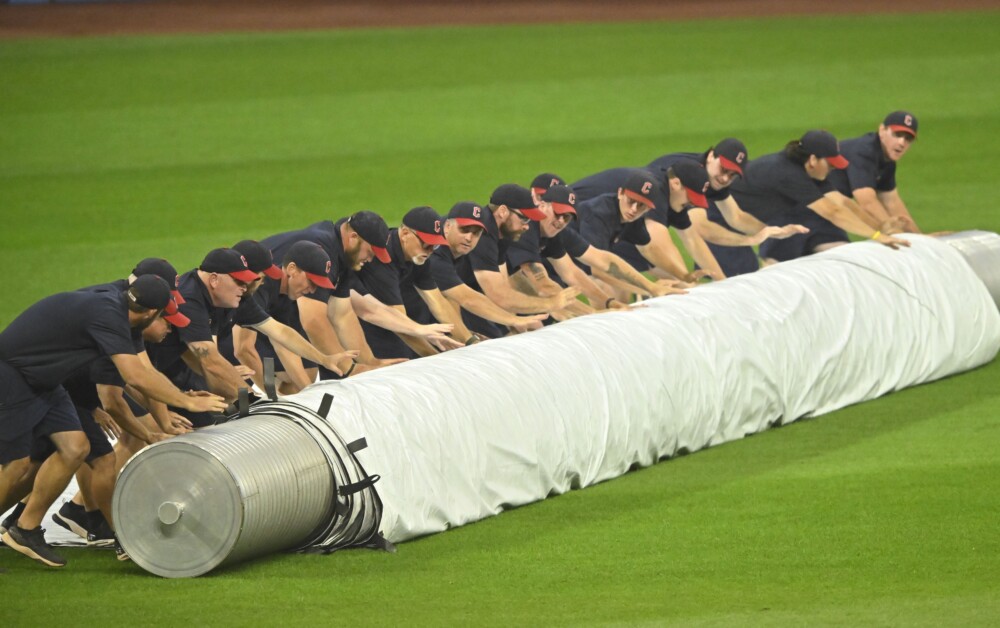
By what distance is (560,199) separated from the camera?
11562mm

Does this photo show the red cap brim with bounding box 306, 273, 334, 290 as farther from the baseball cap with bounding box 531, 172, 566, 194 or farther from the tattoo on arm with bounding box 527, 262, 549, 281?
the baseball cap with bounding box 531, 172, 566, 194

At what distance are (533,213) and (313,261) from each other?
6.63ft

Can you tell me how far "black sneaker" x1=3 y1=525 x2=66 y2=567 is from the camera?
8570 millimetres

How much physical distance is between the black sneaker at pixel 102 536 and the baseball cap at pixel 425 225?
2877mm

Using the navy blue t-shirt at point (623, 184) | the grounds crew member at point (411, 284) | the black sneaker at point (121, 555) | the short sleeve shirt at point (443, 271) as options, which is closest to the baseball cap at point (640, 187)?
the navy blue t-shirt at point (623, 184)

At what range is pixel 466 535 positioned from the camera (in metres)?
9.05

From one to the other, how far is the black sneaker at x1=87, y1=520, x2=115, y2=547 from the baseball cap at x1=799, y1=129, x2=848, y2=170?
24.5ft

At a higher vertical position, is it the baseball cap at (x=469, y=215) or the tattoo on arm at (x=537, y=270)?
the baseball cap at (x=469, y=215)

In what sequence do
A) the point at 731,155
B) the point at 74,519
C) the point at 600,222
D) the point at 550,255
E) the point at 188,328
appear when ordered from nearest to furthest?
the point at 188,328, the point at 74,519, the point at 550,255, the point at 600,222, the point at 731,155

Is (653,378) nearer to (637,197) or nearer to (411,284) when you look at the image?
(411,284)

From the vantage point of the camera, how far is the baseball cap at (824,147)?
14047 millimetres

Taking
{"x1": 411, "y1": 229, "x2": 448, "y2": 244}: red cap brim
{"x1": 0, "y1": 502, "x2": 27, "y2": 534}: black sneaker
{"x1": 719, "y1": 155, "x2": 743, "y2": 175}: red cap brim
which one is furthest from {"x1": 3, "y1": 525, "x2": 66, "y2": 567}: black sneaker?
{"x1": 719, "y1": 155, "x2": 743, "y2": 175}: red cap brim

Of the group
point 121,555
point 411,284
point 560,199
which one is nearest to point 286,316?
point 411,284

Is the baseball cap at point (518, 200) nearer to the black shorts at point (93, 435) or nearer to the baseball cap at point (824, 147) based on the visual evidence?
the black shorts at point (93, 435)
